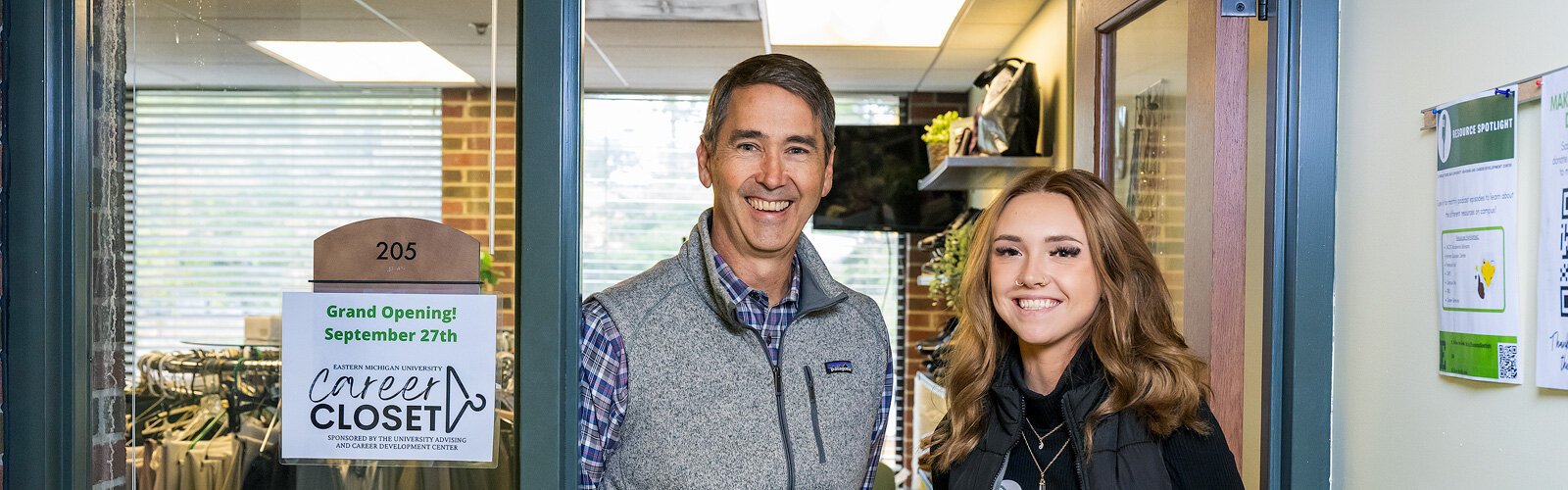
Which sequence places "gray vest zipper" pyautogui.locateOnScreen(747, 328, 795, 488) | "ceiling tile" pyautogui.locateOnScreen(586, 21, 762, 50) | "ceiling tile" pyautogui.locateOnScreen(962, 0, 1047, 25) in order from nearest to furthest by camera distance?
1. "gray vest zipper" pyautogui.locateOnScreen(747, 328, 795, 488)
2. "ceiling tile" pyautogui.locateOnScreen(962, 0, 1047, 25)
3. "ceiling tile" pyautogui.locateOnScreen(586, 21, 762, 50)

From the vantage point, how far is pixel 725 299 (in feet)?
5.84

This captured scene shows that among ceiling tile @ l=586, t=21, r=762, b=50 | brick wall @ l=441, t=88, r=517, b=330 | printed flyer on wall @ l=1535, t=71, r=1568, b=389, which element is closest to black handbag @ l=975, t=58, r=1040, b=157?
ceiling tile @ l=586, t=21, r=762, b=50

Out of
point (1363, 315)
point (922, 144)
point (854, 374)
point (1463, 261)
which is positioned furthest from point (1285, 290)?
point (922, 144)

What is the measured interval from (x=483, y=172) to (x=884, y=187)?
464 centimetres

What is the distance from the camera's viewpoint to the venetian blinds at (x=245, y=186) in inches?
65.1

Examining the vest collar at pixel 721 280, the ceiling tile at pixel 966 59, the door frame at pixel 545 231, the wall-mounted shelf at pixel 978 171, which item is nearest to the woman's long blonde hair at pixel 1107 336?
the vest collar at pixel 721 280

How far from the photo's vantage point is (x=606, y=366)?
172 centimetres

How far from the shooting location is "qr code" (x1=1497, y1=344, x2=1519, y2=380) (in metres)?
1.29

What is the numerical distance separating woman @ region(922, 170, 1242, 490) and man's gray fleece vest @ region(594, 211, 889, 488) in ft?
0.71

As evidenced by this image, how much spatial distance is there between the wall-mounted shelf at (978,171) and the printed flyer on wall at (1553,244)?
2.57m

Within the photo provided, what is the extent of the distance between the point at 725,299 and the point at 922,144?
14.7ft

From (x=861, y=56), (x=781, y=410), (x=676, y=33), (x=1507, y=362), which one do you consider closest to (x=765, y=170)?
(x=781, y=410)

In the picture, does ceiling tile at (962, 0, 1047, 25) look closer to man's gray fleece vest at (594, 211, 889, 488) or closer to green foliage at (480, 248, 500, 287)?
man's gray fleece vest at (594, 211, 889, 488)

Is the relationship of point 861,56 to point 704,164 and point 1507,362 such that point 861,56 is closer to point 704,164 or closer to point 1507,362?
point 704,164
